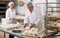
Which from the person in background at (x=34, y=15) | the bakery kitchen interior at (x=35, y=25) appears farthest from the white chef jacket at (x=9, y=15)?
the person in background at (x=34, y=15)

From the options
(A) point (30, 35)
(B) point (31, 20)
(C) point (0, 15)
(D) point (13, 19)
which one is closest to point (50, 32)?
(A) point (30, 35)

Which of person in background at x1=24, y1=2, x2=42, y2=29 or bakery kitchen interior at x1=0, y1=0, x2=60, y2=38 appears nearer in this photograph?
bakery kitchen interior at x1=0, y1=0, x2=60, y2=38

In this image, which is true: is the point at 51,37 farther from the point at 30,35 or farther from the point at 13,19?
the point at 13,19

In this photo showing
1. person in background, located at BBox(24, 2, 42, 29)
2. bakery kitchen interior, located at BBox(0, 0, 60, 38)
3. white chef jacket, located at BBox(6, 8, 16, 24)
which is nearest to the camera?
bakery kitchen interior, located at BBox(0, 0, 60, 38)

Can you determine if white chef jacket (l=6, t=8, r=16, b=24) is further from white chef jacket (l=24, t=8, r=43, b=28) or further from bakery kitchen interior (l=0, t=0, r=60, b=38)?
white chef jacket (l=24, t=8, r=43, b=28)

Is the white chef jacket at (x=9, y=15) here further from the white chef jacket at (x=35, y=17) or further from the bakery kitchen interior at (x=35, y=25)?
the white chef jacket at (x=35, y=17)

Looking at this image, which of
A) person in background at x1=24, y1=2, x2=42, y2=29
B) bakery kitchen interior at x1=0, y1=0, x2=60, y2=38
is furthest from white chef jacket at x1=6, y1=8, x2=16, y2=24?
person in background at x1=24, y1=2, x2=42, y2=29

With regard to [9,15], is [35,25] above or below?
below

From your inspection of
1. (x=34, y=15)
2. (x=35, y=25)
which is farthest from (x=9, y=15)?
(x=35, y=25)

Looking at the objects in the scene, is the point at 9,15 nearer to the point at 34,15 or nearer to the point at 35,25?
the point at 34,15

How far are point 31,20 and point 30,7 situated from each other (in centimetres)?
29

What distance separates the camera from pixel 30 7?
120 inches

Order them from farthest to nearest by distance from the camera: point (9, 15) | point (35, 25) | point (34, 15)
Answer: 1. point (9, 15)
2. point (34, 15)
3. point (35, 25)

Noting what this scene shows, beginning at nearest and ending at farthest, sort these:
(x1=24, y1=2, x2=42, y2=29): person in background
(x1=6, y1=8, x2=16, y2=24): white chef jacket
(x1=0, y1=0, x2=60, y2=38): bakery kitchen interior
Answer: (x1=0, y1=0, x2=60, y2=38): bakery kitchen interior → (x1=24, y1=2, x2=42, y2=29): person in background → (x1=6, y1=8, x2=16, y2=24): white chef jacket
